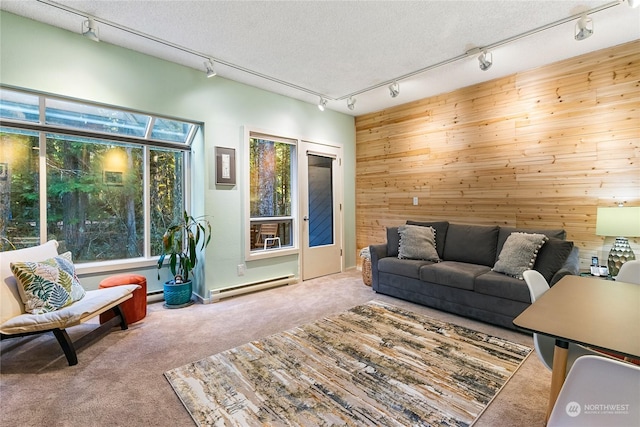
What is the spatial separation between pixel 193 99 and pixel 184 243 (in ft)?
5.90

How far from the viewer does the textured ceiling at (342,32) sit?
242 cm

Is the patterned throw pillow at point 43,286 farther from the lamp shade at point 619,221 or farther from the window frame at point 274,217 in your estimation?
the lamp shade at point 619,221

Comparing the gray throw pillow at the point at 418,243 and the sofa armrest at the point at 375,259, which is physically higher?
the gray throw pillow at the point at 418,243

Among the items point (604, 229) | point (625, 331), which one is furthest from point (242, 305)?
point (604, 229)

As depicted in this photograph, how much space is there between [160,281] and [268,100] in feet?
9.48

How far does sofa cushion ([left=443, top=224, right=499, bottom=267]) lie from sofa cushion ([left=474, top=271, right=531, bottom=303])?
49 centimetres

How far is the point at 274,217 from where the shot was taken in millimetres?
4434

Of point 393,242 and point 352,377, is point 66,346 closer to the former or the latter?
point 352,377

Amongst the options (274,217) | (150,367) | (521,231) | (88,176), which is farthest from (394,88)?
(150,367)

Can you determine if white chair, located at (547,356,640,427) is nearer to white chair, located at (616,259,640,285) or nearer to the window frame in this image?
white chair, located at (616,259,640,285)

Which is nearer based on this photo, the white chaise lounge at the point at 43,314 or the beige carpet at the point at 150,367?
the beige carpet at the point at 150,367

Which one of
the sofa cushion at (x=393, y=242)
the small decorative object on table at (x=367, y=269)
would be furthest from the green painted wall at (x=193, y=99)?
the sofa cushion at (x=393, y=242)

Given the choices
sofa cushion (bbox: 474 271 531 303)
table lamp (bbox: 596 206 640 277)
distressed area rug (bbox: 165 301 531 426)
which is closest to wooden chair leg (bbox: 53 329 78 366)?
distressed area rug (bbox: 165 301 531 426)

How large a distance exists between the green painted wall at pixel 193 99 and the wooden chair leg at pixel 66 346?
123cm
